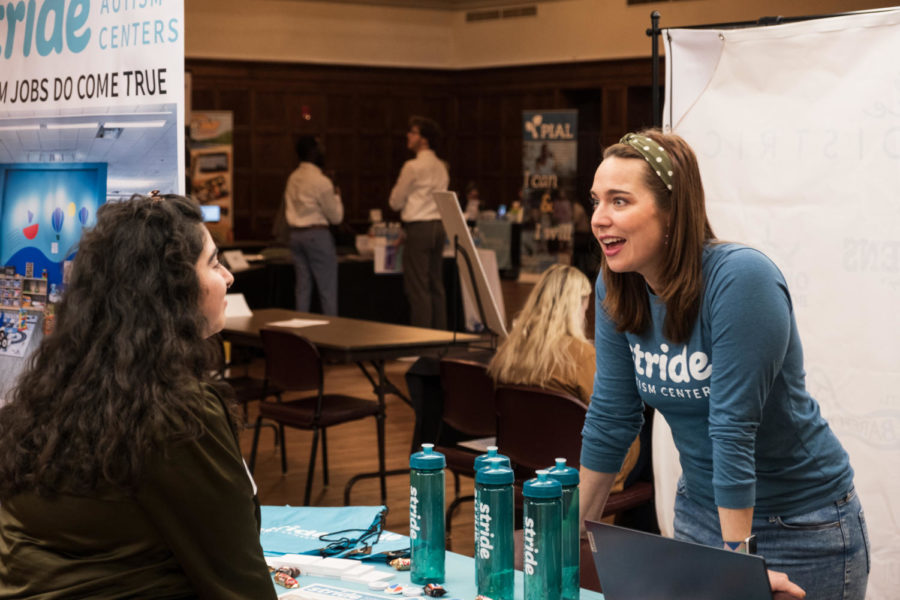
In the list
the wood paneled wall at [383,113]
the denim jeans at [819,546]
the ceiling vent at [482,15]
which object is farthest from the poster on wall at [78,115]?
the ceiling vent at [482,15]

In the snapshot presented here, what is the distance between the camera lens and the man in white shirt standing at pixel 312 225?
353 inches

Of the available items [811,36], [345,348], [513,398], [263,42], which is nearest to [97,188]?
[513,398]

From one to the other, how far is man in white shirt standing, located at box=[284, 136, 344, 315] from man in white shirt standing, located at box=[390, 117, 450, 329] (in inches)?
23.4

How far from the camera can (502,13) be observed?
13578mm

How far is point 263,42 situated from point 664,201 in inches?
467

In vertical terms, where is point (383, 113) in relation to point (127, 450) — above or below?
above

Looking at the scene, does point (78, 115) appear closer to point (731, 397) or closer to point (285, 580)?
point (285, 580)

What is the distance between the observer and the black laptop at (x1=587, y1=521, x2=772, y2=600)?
4.65ft

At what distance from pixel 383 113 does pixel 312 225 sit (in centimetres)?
545

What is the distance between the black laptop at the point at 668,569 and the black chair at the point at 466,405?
2.32 m

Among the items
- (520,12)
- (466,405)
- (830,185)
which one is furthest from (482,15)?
(830,185)

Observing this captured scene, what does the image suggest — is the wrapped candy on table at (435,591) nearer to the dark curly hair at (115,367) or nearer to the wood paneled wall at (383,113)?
the dark curly hair at (115,367)

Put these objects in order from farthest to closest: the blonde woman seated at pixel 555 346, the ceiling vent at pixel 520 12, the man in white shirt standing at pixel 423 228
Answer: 1. the ceiling vent at pixel 520 12
2. the man in white shirt standing at pixel 423 228
3. the blonde woman seated at pixel 555 346

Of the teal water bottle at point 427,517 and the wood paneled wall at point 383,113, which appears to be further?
the wood paneled wall at point 383,113
